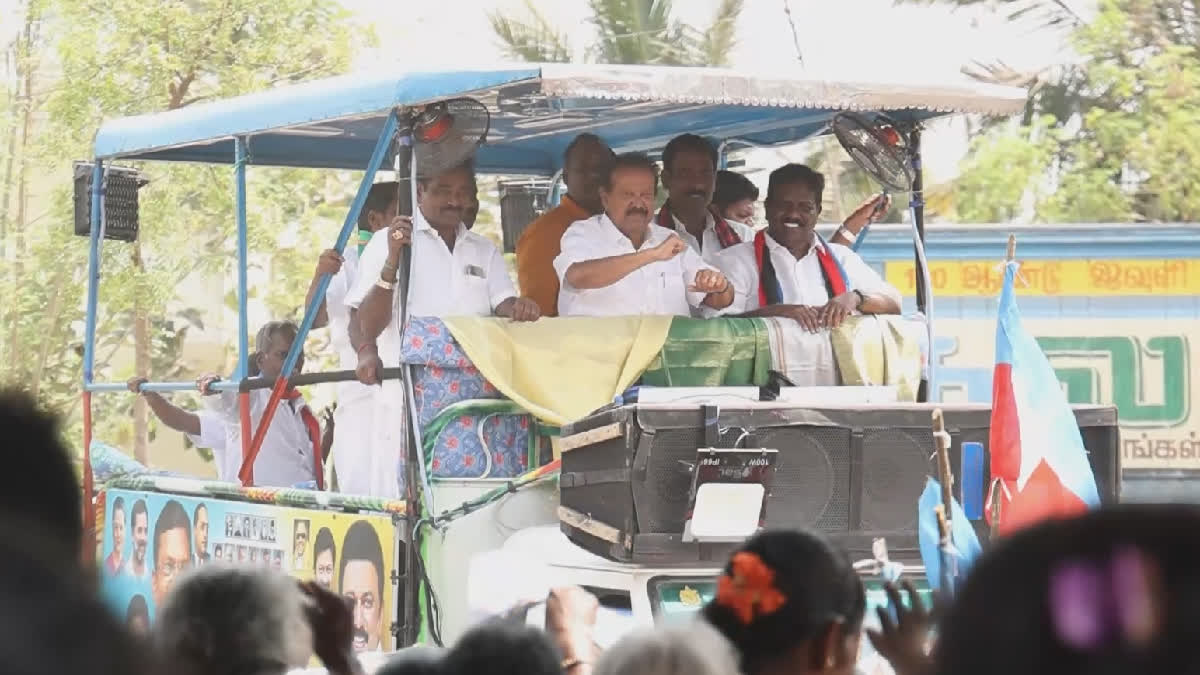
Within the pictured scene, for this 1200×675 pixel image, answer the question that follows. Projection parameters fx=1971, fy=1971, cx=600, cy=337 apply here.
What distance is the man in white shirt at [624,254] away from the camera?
24.6 feet

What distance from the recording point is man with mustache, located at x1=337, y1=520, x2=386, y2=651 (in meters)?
7.20

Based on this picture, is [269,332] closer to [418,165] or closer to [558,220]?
[558,220]

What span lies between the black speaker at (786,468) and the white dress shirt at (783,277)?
1199 millimetres

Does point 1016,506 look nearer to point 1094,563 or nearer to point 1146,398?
point 1094,563

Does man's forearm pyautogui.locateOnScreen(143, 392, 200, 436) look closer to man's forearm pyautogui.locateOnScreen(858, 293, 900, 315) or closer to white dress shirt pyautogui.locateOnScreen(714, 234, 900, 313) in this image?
white dress shirt pyautogui.locateOnScreen(714, 234, 900, 313)

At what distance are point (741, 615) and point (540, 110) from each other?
559 centimetres

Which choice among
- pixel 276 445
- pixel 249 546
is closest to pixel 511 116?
pixel 276 445

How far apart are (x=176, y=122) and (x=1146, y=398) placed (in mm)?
9404

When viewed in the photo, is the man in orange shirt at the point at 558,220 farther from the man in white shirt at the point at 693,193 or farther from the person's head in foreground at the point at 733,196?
the person's head in foreground at the point at 733,196

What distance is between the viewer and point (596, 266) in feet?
24.1

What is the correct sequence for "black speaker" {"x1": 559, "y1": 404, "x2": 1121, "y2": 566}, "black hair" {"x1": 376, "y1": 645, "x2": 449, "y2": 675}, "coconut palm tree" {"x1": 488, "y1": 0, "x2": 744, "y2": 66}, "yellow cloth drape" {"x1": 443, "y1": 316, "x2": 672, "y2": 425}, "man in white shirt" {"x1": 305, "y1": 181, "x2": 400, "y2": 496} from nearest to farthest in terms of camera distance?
"black hair" {"x1": 376, "y1": 645, "x2": 449, "y2": 675} < "black speaker" {"x1": 559, "y1": 404, "x2": 1121, "y2": 566} < "yellow cloth drape" {"x1": 443, "y1": 316, "x2": 672, "y2": 425} < "man in white shirt" {"x1": 305, "y1": 181, "x2": 400, "y2": 496} < "coconut palm tree" {"x1": 488, "y1": 0, "x2": 744, "y2": 66}

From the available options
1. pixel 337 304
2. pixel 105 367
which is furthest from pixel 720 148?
pixel 105 367

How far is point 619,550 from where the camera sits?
6.39 metres

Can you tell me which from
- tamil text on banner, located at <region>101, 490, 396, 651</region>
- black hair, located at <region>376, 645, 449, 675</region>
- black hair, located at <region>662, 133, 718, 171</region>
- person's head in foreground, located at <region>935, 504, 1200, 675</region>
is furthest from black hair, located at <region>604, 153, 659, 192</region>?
person's head in foreground, located at <region>935, 504, 1200, 675</region>
